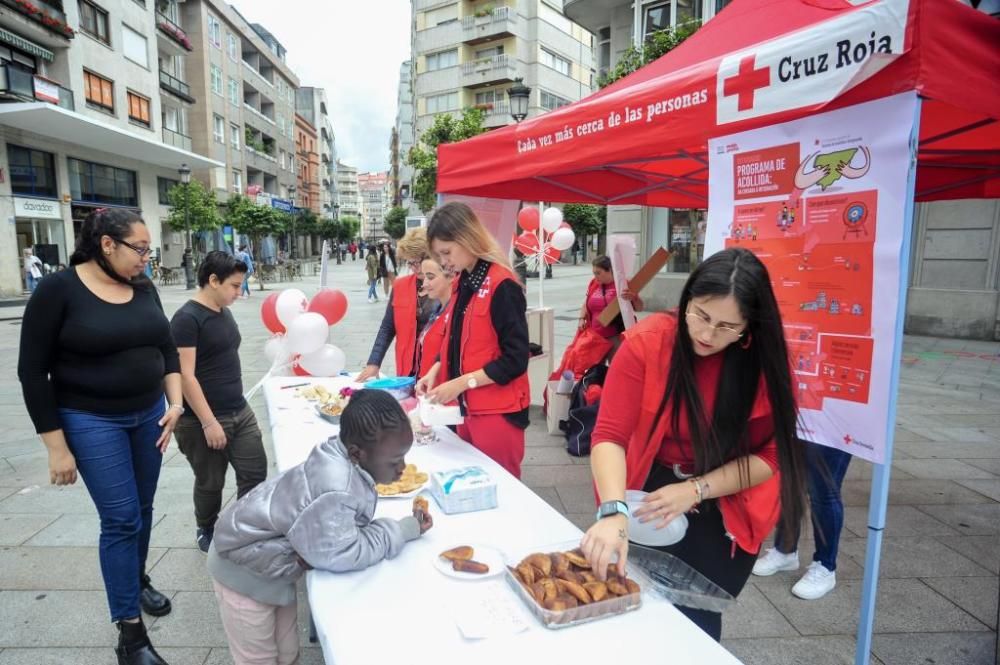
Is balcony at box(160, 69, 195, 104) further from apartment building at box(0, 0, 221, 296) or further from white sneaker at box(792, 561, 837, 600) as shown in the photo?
white sneaker at box(792, 561, 837, 600)

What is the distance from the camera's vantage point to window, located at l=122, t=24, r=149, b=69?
23.6 metres

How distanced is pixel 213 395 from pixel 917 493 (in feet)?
16.1

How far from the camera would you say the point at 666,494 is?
1.57 m

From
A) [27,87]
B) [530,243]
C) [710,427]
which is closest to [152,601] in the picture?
[710,427]

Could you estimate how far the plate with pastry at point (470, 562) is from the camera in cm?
154

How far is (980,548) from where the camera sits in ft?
11.0

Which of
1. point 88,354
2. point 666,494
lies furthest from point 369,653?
point 88,354

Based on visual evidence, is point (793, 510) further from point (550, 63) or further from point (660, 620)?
point (550, 63)

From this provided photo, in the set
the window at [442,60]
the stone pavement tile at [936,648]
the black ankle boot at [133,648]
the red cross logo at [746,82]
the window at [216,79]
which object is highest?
the window at [442,60]

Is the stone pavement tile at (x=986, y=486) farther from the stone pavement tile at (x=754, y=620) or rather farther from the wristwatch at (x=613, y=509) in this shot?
the wristwatch at (x=613, y=509)

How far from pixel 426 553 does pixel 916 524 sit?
11.9ft

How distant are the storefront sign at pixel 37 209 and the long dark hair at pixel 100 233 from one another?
21.3 metres

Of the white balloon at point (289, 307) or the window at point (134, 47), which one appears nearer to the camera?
the white balloon at point (289, 307)

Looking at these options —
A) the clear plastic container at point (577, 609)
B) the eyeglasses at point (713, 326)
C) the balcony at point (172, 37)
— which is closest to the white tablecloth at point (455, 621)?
the clear plastic container at point (577, 609)
